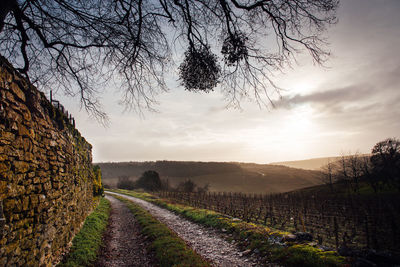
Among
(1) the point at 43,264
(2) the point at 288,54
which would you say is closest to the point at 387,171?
(2) the point at 288,54

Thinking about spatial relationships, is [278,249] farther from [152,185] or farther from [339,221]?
[152,185]

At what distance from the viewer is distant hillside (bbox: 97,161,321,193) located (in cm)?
7056

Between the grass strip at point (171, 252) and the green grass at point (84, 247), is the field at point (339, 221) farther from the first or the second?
the green grass at point (84, 247)

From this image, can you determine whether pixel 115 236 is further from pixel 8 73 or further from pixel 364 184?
pixel 364 184

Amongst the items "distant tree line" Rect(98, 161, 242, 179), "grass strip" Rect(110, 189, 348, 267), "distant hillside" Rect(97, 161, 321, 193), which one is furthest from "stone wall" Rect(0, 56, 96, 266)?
"distant tree line" Rect(98, 161, 242, 179)

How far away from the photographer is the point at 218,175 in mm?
79562

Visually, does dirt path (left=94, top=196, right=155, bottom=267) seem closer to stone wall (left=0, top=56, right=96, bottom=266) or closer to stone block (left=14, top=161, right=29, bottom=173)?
stone wall (left=0, top=56, right=96, bottom=266)

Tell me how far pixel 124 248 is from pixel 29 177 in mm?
4503

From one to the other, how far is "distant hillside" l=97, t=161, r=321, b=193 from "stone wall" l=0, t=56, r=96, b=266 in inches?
2521

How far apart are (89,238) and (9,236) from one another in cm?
461

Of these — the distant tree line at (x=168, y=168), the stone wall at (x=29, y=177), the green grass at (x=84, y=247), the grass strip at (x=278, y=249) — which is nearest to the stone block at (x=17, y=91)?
Answer: the stone wall at (x=29, y=177)

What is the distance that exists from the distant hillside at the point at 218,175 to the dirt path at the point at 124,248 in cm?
5945

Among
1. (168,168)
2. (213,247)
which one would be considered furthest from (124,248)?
(168,168)

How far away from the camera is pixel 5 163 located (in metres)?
2.84
